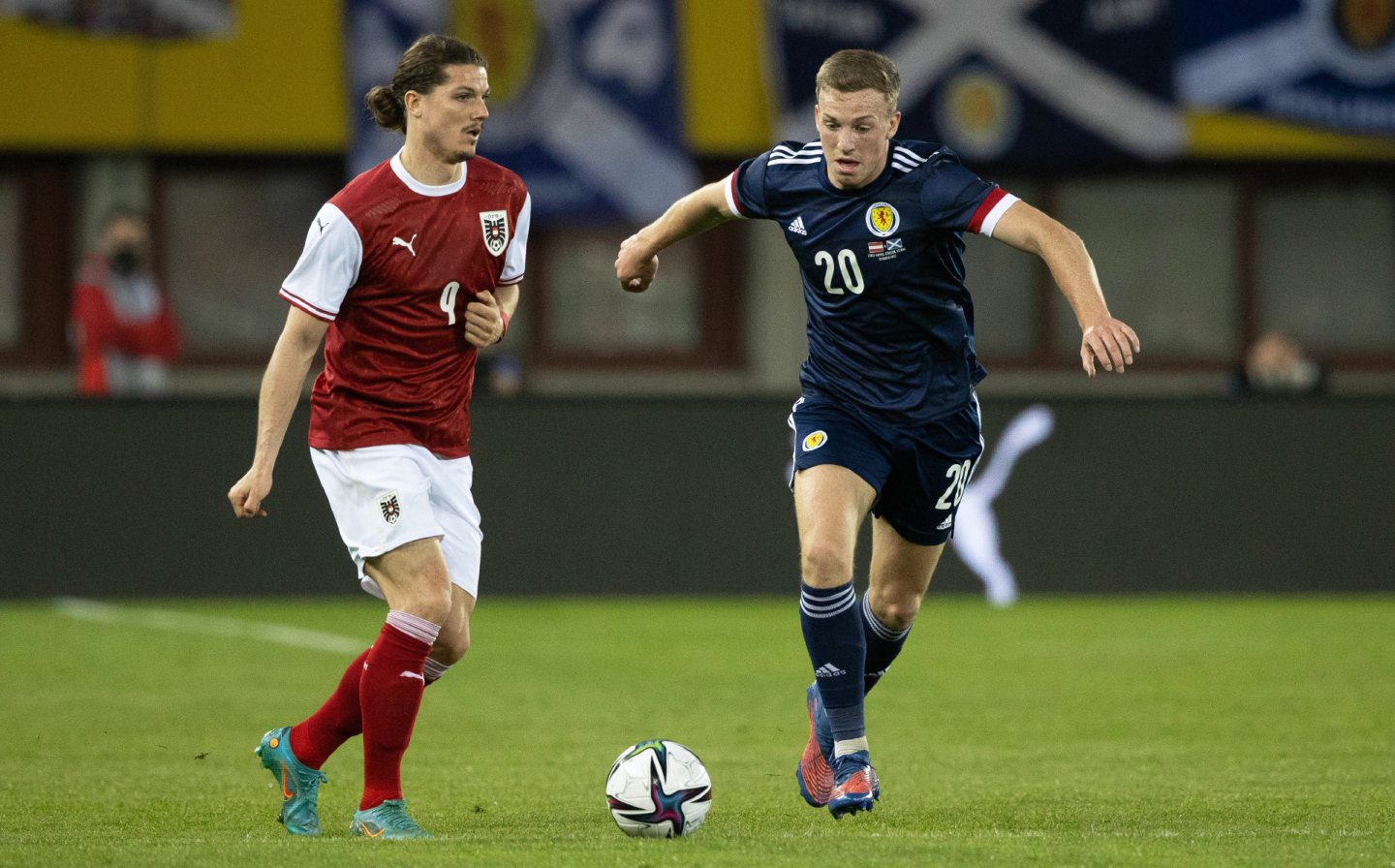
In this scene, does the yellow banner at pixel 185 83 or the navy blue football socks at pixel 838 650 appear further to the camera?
the yellow banner at pixel 185 83

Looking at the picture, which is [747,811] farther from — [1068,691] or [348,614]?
[348,614]

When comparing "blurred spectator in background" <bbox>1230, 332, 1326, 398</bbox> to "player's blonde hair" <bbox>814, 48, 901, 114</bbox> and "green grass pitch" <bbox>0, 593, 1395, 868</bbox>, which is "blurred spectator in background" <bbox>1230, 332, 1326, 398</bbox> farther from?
"player's blonde hair" <bbox>814, 48, 901, 114</bbox>

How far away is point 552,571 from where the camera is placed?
47.9 ft

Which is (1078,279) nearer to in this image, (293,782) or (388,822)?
(388,822)

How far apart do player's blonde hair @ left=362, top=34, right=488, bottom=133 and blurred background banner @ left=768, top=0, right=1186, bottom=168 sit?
11.7 m

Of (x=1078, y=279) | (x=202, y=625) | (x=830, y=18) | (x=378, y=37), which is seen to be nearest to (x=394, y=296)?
(x=1078, y=279)

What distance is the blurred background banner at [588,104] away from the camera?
57.9 ft

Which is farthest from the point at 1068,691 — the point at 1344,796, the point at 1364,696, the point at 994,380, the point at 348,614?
the point at 994,380

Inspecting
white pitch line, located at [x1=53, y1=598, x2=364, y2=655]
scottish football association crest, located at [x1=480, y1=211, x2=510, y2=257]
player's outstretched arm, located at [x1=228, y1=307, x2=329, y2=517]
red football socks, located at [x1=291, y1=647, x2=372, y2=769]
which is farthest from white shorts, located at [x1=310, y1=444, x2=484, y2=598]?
white pitch line, located at [x1=53, y1=598, x2=364, y2=655]

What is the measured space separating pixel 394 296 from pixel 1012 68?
42.1ft

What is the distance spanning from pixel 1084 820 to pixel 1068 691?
392 cm

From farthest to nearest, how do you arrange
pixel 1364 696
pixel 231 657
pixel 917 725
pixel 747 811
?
1. pixel 231 657
2. pixel 1364 696
3. pixel 917 725
4. pixel 747 811

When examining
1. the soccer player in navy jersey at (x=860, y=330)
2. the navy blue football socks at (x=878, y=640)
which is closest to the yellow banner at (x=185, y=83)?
the soccer player in navy jersey at (x=860, y=330)

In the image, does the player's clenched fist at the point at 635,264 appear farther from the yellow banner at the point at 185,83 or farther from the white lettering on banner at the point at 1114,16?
the white lettering on banner at the point at 1114,16
